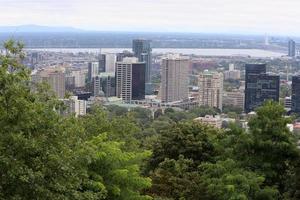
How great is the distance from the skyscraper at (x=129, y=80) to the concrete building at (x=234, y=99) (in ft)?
38.2

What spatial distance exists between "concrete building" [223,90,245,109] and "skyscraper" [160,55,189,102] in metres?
7.54

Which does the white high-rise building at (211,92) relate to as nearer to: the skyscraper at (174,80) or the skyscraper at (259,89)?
the skyscraper at (259,89)

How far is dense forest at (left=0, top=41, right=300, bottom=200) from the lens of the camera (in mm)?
6121

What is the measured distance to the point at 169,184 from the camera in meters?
11.8

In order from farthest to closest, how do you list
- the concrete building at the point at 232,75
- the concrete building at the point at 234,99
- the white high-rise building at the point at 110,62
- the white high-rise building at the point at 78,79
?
the white high-rise building at the point at 110,62
the concrete building at the point at 232,75
the white high-rise building at the point at 78,79
the concrete building at the point at 234,99

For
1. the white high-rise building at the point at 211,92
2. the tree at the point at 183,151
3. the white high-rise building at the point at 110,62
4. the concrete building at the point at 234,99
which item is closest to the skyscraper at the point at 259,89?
the concrete building at the point at 234,99

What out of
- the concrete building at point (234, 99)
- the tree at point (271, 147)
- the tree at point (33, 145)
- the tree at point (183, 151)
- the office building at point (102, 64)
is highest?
the tree at point (33, 145)

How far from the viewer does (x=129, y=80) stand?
82.7 m

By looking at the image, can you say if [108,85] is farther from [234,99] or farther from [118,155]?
[118,155]

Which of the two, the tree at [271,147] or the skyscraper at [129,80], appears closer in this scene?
the tree at [271,147]

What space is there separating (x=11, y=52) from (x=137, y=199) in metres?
3.15

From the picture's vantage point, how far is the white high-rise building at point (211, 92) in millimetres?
74188

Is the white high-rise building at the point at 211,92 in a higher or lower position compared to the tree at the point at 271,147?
lower

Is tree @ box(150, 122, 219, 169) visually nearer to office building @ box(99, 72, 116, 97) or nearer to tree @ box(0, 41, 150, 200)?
tree @ box(0, 41, 150, 200)
